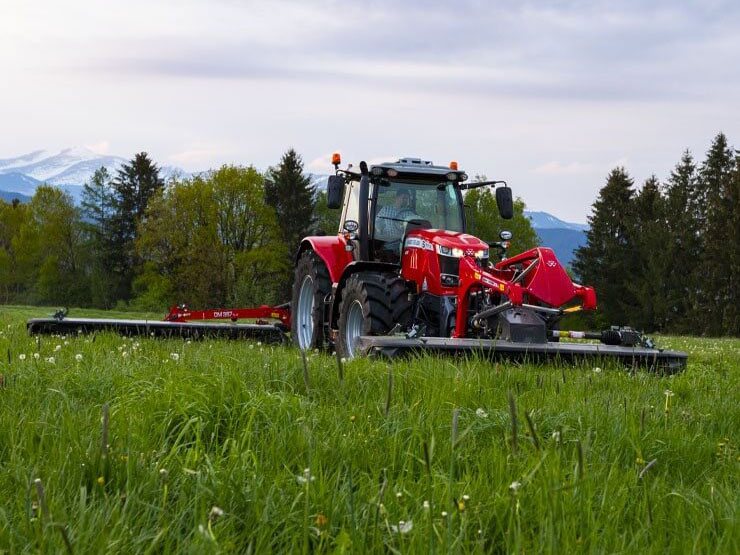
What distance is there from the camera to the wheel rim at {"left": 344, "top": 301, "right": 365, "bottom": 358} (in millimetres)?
9234

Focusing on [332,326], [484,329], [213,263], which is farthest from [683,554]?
[213,263]

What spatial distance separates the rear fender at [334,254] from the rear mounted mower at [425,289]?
0.02 meters

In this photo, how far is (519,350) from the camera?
723cm

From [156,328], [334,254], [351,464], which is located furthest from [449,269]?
[351,464]

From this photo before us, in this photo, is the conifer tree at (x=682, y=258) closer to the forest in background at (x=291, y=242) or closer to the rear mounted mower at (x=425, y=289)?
the forest in background at (x=291, y=242)

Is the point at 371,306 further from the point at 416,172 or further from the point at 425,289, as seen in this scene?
the point at 416,172

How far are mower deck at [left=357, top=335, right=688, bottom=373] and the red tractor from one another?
0.02m

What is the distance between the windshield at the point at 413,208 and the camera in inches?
393

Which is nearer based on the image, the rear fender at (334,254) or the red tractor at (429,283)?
the red tractor at (429,283)

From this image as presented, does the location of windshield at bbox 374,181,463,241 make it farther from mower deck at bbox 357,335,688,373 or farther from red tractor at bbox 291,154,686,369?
mower deck at bbox 357,335,688,373

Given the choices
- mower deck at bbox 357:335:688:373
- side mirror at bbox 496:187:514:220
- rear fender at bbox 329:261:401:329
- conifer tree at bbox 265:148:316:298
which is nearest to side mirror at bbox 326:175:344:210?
rear fender at bbox 329:261:401:329

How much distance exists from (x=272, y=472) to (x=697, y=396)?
11.1 feet

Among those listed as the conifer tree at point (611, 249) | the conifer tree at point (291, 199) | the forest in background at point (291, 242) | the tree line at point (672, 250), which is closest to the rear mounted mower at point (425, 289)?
the forest in background at point (291, 242)

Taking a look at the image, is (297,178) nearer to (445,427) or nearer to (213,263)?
(213,263)
